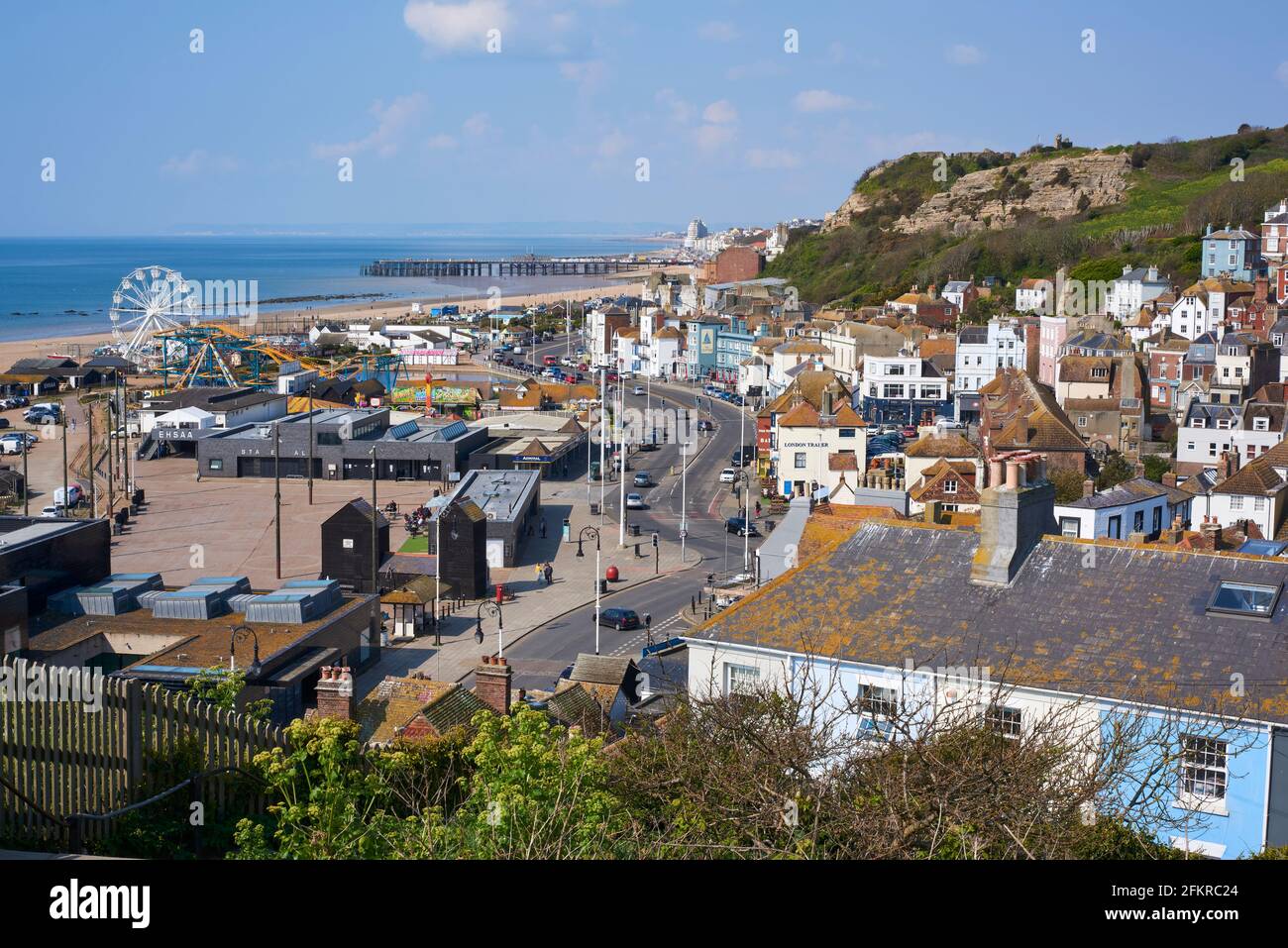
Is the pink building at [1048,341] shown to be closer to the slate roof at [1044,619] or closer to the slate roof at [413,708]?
the slate roof at [413,708]

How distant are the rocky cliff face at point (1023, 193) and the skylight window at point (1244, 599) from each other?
11877cm

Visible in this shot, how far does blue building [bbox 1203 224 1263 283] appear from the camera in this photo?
86062mm

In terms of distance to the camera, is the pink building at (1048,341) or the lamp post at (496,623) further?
the pink building at (1048,341)

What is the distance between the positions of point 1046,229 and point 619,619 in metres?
92.9

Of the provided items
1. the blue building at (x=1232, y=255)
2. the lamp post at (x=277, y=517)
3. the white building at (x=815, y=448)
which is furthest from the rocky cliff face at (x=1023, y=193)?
the lamp post at (x=277, y=517)

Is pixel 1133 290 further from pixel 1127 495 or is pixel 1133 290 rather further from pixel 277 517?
pixel 277 517

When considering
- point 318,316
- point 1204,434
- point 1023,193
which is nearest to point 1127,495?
point 1204,434

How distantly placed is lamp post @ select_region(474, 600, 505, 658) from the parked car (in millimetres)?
2338

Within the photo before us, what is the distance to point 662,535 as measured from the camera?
4438 centimetres

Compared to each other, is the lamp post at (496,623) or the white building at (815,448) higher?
the white building at (815,448)

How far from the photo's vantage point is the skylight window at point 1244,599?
45.6 feet
